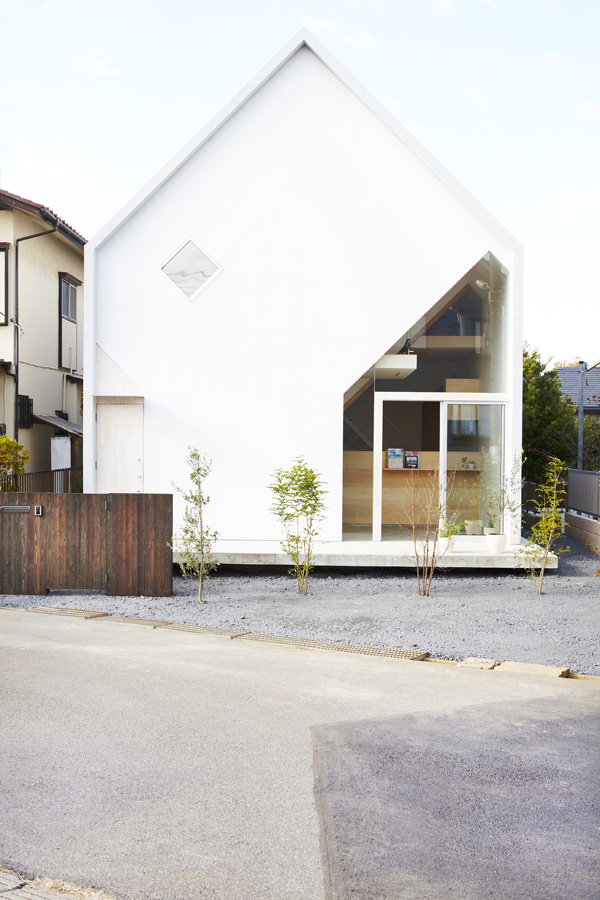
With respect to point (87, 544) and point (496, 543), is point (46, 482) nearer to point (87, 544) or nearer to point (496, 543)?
point (87, 544)

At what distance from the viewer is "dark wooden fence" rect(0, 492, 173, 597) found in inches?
454

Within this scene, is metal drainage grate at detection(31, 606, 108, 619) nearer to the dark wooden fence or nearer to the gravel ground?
the gravel ground

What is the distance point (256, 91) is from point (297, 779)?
12577mm

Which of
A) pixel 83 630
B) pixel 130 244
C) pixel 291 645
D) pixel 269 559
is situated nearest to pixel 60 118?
pixel 130 244

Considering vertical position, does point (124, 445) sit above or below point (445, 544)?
above

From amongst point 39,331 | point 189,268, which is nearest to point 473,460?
point 189,268

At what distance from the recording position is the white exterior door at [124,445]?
14.7 meters

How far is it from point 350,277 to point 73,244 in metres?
11.9

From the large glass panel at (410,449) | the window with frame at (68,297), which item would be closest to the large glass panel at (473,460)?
the large glass panel at (410,449)

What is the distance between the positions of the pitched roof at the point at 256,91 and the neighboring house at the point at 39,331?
582 cm

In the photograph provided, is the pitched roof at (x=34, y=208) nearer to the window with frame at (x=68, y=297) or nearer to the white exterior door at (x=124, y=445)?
the window with frame at (x=68, y=297)

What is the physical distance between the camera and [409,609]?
10.7 meters

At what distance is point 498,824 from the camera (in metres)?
4.37

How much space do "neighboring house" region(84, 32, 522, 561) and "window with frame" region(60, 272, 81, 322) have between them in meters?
8.97
